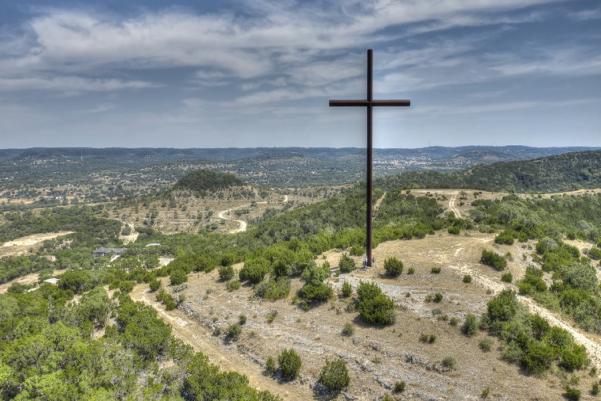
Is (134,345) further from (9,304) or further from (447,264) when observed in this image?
(447,264)

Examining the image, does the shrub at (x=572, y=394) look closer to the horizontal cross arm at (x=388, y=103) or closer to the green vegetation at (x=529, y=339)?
the green vegetation at (x=529, y=339)

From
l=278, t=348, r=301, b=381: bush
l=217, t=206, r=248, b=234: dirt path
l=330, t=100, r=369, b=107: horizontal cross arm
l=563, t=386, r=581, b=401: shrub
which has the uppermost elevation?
l=330, t=100, r=369, b=107: horizontal cross arm

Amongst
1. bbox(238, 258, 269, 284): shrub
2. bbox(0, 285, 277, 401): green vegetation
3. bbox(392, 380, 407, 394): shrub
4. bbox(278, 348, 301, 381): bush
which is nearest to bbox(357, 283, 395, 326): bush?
bbox(392, 380, 407, 394): shrub

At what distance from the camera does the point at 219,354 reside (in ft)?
71.5

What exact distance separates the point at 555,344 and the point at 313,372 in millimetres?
11936

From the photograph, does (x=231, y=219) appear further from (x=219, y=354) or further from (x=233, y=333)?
(x=219, y=354)

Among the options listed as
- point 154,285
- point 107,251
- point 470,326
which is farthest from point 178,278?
point 107,251

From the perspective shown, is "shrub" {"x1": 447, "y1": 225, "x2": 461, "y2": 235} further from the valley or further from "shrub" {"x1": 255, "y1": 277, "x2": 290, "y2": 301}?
"shrub" {"x1": 255, "y1": 277, "x2": 290, "y2": 301}

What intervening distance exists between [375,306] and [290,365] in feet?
20.3

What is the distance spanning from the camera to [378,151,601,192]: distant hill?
158000 millimetres

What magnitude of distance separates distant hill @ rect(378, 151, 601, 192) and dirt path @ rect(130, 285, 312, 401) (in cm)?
12979

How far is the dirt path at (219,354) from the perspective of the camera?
18.2 metres

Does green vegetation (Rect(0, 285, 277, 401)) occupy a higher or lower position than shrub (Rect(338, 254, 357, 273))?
lower

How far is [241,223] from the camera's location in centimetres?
14938
